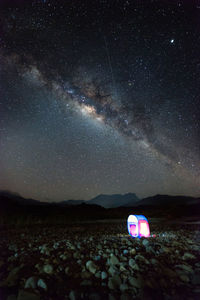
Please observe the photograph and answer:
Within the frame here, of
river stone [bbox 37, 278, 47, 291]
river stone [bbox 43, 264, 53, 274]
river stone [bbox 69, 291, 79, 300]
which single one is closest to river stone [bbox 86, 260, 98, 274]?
river stone [bbox 43, 264, 53, 274]

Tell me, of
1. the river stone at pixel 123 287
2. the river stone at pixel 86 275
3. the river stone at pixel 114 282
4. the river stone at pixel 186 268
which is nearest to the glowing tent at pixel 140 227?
the river stone at pixel 186 268

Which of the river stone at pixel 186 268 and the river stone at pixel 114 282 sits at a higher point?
the river stone at pixel 186 268

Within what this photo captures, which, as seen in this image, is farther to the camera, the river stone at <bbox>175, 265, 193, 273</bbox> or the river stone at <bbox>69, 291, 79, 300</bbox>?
the river stone at <bbox>175, 265, 193, 273</bbox>

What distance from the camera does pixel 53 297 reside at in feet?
7.43

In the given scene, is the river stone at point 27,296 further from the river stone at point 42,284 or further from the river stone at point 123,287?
the river stone at point 123,287

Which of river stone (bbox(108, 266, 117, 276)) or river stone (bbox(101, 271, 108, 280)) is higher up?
river stone (bbox(108, 266, 117, 276))

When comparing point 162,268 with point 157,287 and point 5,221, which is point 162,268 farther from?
point 5,221

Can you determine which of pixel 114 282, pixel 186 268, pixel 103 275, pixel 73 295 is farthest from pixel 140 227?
pixel 73 295

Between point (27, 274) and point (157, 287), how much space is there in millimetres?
2080

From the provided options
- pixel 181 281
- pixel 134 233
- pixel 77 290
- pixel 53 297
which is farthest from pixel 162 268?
pixel 134 233

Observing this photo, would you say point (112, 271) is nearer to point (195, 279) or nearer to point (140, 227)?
point (195, 279)

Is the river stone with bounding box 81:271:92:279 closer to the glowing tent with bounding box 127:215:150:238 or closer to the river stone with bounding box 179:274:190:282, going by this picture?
the river stone with bounding box 179:274:190:282

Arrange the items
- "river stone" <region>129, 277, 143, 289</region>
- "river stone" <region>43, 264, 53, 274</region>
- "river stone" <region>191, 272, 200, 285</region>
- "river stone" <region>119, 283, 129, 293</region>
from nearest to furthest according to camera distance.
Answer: "river stone" <region>119, 283, 129, 293</region>, "river stone" <region>129, 277, 143, 289</region>, "river stone" <region>191, 272, 200, 285</region>, "river stone" <region>43, 264, 53, 274</region>

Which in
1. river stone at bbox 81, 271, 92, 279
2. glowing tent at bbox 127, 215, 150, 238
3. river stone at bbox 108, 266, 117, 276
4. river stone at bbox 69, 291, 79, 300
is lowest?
river stone at bbox 69, 291, 79, 300
